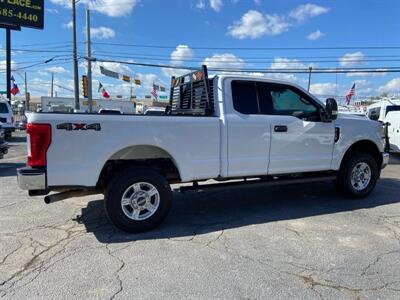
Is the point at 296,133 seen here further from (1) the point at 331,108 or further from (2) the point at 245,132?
(2) the point at 245,132

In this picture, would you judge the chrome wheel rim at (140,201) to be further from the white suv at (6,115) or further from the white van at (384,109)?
the white suv at (6,115)

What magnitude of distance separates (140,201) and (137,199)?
0.05m

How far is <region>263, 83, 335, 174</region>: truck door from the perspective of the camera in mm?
6109

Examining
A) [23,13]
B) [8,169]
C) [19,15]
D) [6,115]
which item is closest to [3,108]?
[6,115]

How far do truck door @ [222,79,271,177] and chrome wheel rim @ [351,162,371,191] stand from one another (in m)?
1.97

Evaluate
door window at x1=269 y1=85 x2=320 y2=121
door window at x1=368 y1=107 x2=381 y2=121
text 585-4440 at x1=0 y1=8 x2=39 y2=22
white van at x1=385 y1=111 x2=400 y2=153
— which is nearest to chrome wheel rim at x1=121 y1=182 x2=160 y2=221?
door window at x1=269 y1=85 x2=320 y2=121

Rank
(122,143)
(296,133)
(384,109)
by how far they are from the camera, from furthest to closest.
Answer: (384,109) → (296,133) → (122,143)

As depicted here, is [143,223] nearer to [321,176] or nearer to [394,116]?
[321,176]

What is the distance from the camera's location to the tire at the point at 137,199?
200 inches

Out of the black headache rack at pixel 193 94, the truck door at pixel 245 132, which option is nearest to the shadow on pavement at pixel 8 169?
the black headache rack at pixel 193 94

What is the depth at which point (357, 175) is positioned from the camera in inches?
279

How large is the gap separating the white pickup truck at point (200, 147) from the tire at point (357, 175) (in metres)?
0.02

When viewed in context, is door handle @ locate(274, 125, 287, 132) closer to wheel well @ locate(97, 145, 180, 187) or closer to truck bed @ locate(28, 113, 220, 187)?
truck bed @ locate(28, 113, 220, 187)

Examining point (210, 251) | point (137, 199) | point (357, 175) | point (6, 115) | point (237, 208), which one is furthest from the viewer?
point (6, 115)
